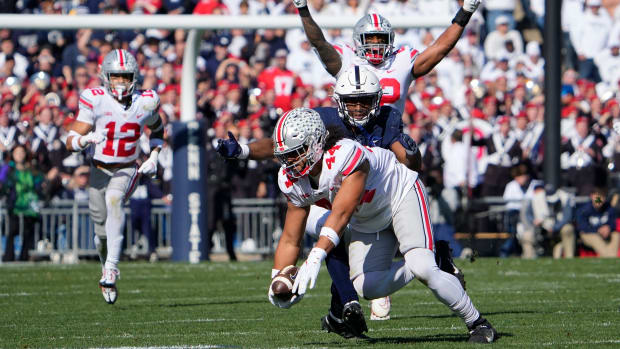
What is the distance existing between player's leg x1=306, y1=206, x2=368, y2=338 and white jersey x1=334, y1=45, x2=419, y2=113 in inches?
63.7

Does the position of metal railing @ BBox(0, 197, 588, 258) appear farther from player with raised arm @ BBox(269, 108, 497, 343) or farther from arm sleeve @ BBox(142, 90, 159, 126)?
player with raised arm @ BBox(269, 108, 497, 343)

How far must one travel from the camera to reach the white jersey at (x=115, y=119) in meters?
9.90

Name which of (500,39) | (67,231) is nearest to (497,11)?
(500,39)

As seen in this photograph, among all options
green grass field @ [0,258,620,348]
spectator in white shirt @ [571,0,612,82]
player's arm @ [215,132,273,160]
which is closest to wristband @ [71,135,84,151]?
green grass field @ [0,258,620,348]

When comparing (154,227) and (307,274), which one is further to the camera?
(154,227)

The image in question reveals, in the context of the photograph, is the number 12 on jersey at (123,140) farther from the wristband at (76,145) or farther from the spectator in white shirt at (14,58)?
the spectator in white shirt at (14,58)

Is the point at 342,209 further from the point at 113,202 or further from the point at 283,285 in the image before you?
the point at 113,202

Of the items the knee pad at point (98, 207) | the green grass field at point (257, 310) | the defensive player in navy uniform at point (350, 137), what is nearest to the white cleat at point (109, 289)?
the green grass field at point (257, 310)

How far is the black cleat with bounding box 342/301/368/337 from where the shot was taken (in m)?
6.25

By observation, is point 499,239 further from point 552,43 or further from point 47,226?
point 47,226

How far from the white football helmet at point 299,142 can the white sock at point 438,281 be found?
0.75m

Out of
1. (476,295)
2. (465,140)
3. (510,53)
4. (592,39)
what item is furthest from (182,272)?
(592,39)

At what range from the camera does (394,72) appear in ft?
27.3

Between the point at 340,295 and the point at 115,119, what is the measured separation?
407 cm
